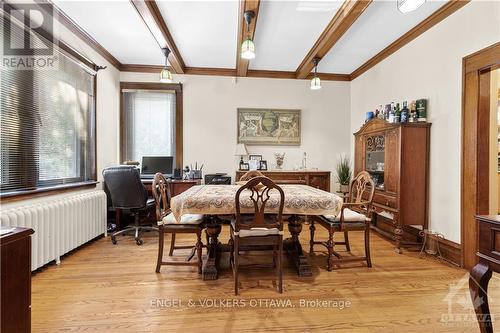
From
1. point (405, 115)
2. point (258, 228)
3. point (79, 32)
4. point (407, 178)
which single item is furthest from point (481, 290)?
point (79, 32)

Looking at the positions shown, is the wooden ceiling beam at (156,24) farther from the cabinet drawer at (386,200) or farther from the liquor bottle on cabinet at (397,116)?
the cabinet drawer at (386,200)

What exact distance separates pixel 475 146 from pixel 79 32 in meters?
4.64

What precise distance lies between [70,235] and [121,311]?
1416mm

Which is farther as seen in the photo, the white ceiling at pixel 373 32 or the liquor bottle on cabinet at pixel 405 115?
the liquor bottle on cabinet at pixel 405 115

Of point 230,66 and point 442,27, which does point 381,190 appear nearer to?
point 442,27

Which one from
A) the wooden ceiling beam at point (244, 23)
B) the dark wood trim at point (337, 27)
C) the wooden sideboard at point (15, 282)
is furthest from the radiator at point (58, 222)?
the dark wood trim at point (337, 27)

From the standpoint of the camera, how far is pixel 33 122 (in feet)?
7.57

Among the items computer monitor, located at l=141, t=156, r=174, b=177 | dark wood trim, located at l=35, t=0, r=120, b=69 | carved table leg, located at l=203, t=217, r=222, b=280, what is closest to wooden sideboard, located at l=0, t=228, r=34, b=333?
carved table leg, located at l=203, t=217, r=222, b=280

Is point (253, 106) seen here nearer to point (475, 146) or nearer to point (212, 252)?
point (212, 252)

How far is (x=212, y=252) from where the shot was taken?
234cm

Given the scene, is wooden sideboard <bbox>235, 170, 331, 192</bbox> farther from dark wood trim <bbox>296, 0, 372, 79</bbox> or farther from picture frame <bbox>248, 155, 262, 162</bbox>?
dark wood trim <bbox>296, 0, 372, 79</bbox>

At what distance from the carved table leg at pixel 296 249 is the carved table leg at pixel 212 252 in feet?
2.43

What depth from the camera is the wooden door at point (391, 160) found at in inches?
112

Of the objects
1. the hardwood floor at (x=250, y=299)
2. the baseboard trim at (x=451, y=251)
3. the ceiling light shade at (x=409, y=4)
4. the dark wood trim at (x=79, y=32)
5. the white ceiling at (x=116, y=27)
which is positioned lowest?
the hardwood floor at (x=250, y=299)
